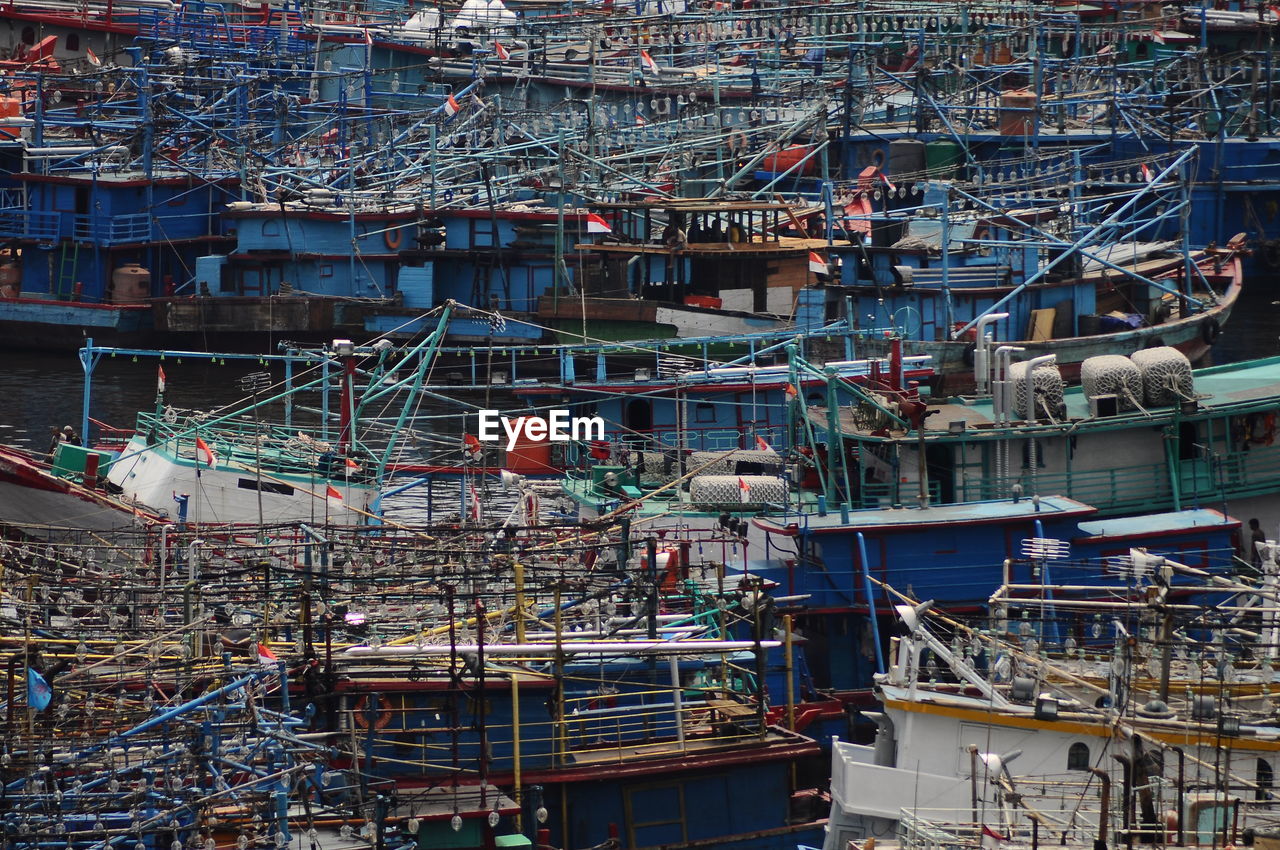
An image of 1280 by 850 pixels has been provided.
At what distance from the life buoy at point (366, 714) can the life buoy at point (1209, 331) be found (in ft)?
103

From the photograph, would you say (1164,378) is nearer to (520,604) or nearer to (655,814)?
(655,814)

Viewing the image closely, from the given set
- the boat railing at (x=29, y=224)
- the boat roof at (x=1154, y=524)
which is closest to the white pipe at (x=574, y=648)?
the boat roof at (x=1154, y=524)

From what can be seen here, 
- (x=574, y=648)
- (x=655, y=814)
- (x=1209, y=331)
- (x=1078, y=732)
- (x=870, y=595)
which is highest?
(x=1209, y=331)

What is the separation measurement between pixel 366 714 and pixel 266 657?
148 centimetres

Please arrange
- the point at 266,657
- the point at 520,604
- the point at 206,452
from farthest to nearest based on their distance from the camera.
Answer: the point at 206,452 < the point at 520,604 < the point at 266,657

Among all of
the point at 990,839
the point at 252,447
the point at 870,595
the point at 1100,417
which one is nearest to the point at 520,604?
the point at 990,839

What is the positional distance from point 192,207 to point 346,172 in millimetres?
4609

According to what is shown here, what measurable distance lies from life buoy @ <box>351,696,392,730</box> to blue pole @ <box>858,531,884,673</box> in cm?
746

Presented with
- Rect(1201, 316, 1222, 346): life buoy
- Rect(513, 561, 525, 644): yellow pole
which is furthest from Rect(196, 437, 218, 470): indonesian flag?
Rect(1201, 316, 1222, 346): life buoy

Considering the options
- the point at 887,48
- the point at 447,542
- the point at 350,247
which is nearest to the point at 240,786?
the point at 447,542

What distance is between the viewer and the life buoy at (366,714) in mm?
24812

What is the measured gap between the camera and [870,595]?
30906 mm

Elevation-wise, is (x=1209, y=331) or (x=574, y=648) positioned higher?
(x=1209, y=331)

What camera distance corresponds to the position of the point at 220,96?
2616 inches
